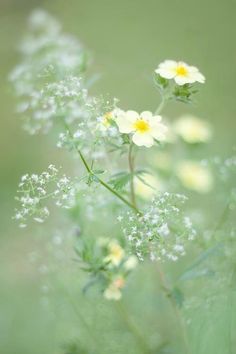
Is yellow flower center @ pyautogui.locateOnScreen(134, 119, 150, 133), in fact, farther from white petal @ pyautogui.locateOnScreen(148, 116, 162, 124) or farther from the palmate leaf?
the palmate leaf

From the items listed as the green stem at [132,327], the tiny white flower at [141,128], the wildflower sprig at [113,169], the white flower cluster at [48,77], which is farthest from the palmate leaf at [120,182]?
the green stem at [132,327]

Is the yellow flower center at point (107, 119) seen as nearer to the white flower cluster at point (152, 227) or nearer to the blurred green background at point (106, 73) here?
the white flower cluster at point (152, 227)

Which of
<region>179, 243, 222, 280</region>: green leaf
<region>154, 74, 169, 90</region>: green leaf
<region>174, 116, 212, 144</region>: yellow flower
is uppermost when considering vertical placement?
<region>174, 116, 212, 144</region>: yellow flower

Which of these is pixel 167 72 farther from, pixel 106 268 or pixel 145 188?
pixel 145 188

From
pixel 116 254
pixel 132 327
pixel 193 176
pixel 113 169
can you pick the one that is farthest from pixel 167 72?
pixel 193 176

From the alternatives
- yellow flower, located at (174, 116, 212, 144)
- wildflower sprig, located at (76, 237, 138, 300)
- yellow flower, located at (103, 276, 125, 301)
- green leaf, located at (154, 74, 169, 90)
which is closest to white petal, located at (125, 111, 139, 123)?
green leaf, located at (154, 74, 169, 90)

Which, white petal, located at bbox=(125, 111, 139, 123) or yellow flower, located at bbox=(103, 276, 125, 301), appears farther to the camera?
yellow flower, located at bbox=(103, 276, 125, 301)

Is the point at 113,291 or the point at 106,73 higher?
the point at 106,73

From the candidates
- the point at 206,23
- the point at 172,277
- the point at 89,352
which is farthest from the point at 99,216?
the point at 206,23
